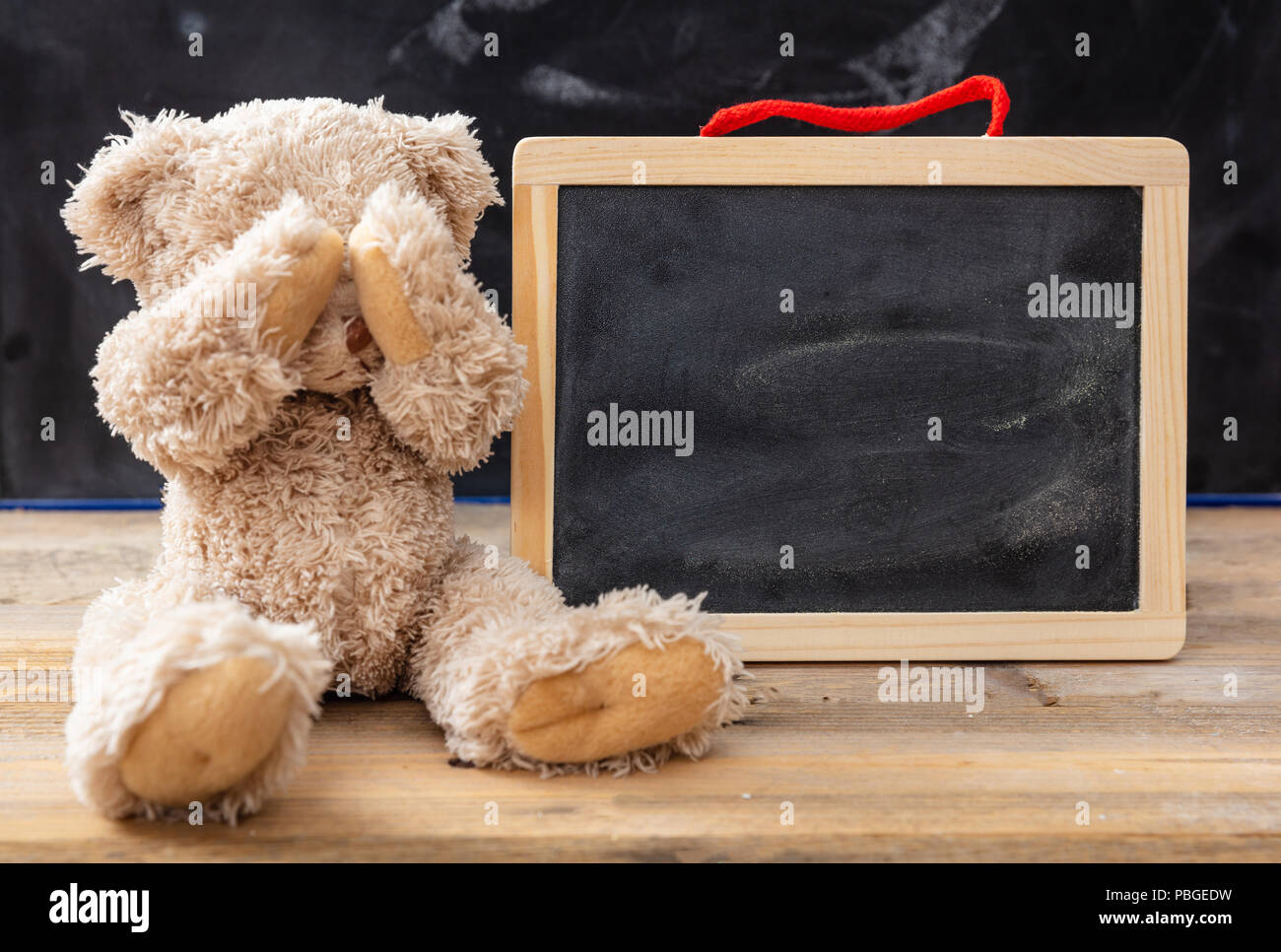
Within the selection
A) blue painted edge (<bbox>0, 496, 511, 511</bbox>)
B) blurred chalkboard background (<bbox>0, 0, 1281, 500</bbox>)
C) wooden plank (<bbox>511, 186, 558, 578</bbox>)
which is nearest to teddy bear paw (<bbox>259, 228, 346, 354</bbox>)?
wooden plank (<bbox>511, 186, 558, 578</bbox>)

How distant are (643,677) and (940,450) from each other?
455mm

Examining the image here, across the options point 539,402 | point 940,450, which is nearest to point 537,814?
point 539,402

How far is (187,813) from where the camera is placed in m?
0.70

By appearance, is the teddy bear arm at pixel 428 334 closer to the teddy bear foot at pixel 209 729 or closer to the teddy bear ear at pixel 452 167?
the teddy bear ear at pixel 452 167

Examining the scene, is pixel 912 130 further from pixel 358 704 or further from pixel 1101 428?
pixel 358 704

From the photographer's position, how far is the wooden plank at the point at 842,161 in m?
1.03

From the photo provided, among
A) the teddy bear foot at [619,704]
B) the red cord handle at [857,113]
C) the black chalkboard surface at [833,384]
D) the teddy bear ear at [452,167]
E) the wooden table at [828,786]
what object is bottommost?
the wooden table at [828,786]

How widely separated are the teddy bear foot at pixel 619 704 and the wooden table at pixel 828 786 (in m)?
0.03

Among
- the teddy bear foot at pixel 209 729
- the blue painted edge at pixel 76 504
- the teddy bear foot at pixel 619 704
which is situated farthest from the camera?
the blue painted edge at pixel 76 504

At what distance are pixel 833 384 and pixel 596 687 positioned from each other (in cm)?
44

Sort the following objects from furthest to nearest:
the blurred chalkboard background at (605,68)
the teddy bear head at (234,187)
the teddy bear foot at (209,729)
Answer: the blurred chalkboard background at (605,68) → the teddy bear head at (234,187) → the teddy bear foot at (209,729)

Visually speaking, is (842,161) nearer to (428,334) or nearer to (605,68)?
(428,334)

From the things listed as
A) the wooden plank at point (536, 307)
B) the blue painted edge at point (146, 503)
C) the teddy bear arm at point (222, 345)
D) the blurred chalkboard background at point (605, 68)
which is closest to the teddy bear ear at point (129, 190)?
the teddy bear arm at point (222, 345)

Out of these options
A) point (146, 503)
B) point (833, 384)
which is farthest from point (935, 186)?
point (146, 503)
